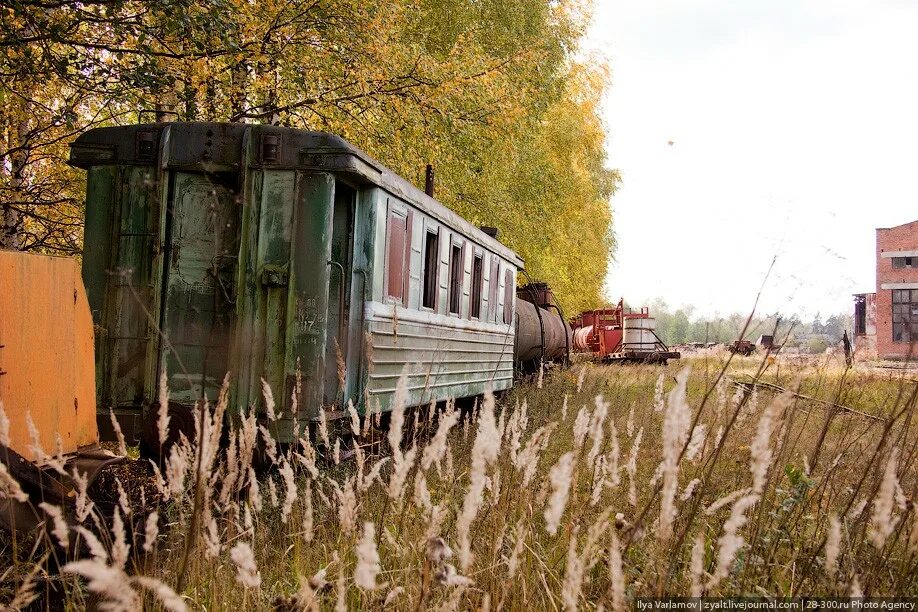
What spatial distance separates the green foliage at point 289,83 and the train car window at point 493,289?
1673 mm

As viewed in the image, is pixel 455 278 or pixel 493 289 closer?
pixel 455 278

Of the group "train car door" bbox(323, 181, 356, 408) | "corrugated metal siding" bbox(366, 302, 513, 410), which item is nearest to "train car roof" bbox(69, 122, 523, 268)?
"train car door" bbox(323, 181, 356, 408)

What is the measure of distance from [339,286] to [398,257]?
882mm

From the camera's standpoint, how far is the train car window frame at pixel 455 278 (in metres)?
8.94

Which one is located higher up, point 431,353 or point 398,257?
point 398,257

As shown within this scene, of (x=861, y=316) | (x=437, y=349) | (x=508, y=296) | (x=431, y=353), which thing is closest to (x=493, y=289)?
(x=508, y=296)

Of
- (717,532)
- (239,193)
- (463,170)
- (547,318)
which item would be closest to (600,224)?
(547,318)

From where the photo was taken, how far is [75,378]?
3.82 meters

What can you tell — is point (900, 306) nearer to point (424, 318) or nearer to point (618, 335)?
point (618, 335)

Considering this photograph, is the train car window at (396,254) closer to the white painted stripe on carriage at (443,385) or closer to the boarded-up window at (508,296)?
the white painted stripe on carriage at (443,385)

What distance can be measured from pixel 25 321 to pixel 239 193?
9.06 feet

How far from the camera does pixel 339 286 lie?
6.41m

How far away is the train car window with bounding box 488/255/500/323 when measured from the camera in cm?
1099

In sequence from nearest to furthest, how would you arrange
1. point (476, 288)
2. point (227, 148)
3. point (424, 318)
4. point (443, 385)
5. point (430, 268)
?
point (227, 148), point (424, 318), point (430, 268), point (443, 385), point (476, 288)
